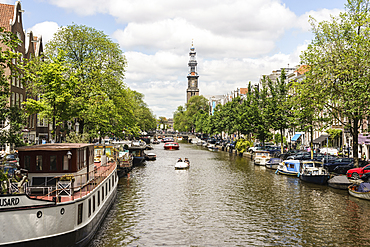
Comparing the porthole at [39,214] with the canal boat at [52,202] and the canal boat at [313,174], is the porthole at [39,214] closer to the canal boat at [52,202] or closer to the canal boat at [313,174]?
the canal boat at [52,202]

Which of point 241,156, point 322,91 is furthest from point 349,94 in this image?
point 241,156

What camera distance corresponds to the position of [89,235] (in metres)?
21.4

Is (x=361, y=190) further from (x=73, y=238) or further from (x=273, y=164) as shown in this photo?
(x=73, y=238)

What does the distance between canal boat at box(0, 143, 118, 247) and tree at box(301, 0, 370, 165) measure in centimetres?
2902

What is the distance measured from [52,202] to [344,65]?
35.7 meters

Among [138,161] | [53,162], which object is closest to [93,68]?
[138,161]

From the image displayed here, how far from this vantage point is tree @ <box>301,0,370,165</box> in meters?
39.1

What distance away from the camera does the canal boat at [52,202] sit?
16.2 metres

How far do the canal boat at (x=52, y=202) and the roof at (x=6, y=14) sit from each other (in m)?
48.3

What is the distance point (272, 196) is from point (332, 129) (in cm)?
4060

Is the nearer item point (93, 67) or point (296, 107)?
point (296, 107)

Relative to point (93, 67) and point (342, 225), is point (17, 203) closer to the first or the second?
point (342, 225)

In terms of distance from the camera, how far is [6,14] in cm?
6431

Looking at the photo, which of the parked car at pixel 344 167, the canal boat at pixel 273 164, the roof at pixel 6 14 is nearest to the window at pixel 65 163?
Result: the parked car at pixel 344 167
